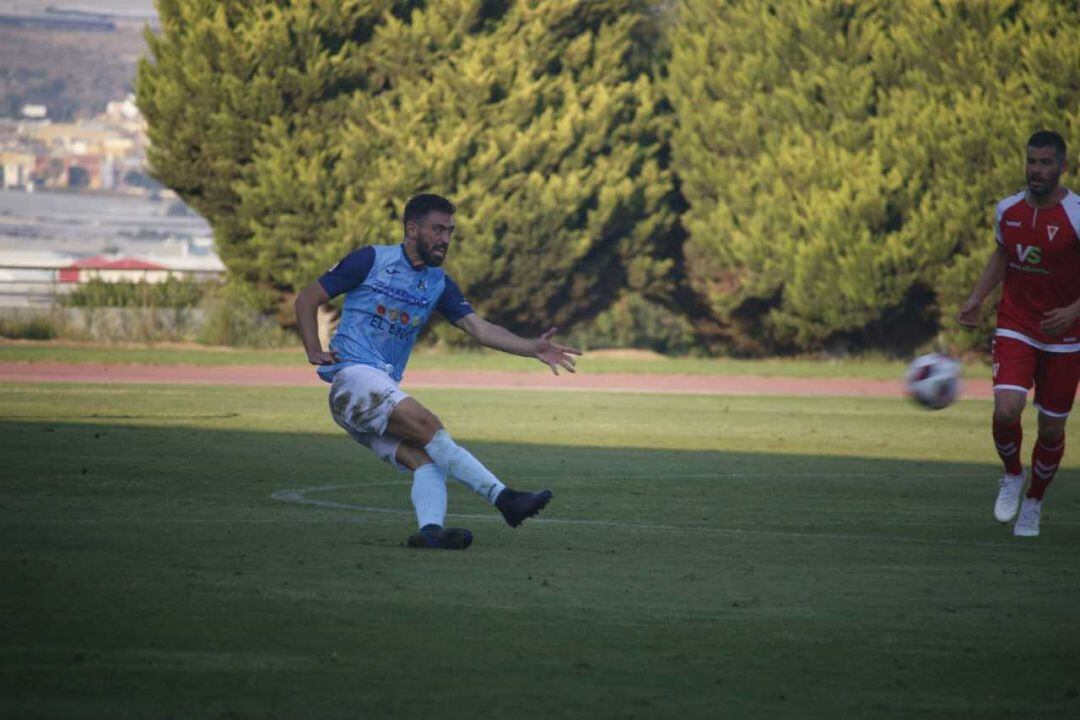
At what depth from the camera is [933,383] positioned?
13.5 meters

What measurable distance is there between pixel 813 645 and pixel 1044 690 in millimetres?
1020

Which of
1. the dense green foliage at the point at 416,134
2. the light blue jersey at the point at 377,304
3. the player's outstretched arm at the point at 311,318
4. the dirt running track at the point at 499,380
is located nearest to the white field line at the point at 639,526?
the light blue jersey at the point at 377,304

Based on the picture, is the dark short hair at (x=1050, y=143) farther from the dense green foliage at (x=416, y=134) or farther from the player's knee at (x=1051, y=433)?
the dense green foliage at (x=416, y=134)

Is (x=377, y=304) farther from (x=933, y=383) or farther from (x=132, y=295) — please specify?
(x=132, y=295)

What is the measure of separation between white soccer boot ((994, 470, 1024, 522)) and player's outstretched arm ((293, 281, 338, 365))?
180 inches

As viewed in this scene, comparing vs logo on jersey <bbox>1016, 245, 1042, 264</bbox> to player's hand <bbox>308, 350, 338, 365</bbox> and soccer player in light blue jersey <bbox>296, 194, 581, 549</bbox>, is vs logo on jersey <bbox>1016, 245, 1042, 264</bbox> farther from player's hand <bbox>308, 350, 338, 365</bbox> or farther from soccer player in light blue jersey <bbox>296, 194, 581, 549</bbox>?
player's hand <bbox>308, 350, 338, 365</bbox>

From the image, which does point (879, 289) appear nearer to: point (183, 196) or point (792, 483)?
point (183, 196)

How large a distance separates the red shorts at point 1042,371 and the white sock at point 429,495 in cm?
375

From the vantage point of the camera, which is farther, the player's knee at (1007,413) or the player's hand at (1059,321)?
the player's knee at (1007,413)

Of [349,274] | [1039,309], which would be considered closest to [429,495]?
[349,274]

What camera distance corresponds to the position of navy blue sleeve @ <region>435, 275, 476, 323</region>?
1099cm

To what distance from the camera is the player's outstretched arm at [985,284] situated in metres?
11.7

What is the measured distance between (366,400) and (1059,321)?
4329mm

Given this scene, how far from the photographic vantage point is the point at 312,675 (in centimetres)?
644
